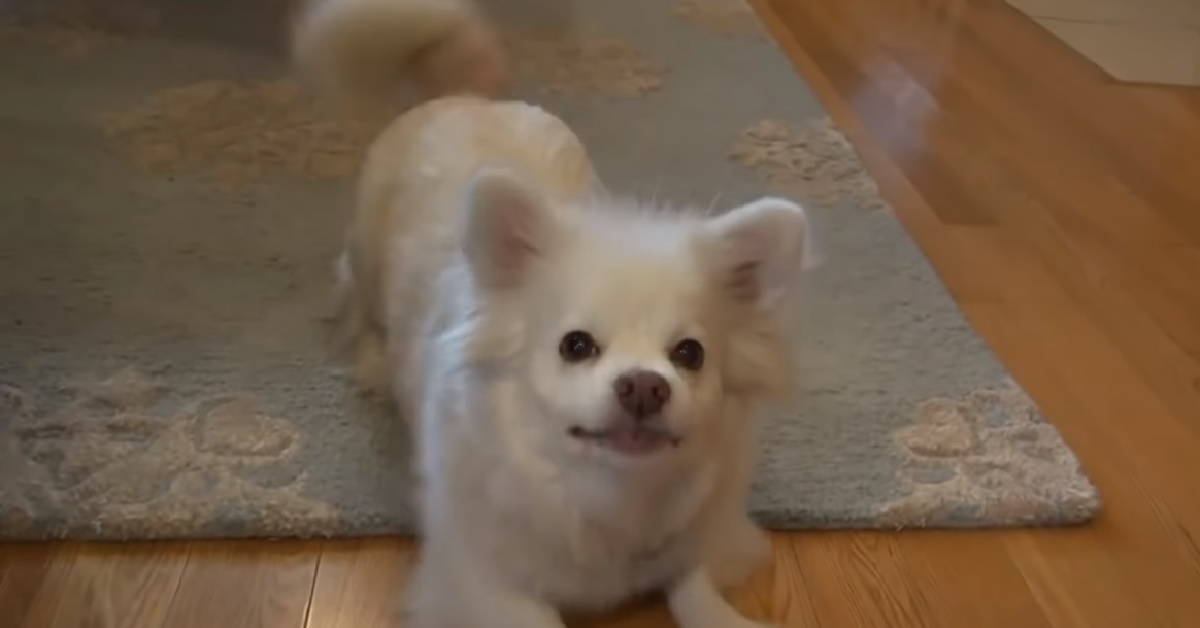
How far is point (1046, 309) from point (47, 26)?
237 cm

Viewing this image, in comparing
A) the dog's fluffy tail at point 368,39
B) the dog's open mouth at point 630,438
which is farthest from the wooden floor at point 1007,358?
the dog's fluffy tail at point 368,39

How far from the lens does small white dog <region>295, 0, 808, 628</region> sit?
44.6 inches

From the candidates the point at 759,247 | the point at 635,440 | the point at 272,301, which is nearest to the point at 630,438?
the point at 635,440

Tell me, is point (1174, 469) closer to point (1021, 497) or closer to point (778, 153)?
point (1021, 497)

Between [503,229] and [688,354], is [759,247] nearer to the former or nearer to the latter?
[688,354]

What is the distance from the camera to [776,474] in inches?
62.7

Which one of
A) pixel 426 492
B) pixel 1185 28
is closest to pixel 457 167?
pixel 426 492

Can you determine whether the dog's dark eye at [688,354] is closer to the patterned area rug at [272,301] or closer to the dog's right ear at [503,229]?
the dog's right ear at [503,229]

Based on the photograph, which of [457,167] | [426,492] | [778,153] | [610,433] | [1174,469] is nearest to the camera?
[610,433]

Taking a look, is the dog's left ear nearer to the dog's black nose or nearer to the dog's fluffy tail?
the dog's black nose

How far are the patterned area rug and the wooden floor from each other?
5 centimetres

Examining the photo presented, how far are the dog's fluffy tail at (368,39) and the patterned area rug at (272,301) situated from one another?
1.03ft

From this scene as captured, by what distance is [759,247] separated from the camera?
120cm

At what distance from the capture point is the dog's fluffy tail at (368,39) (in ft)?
5.97
